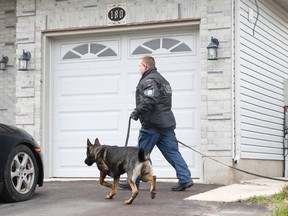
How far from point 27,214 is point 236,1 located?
16.5 feet

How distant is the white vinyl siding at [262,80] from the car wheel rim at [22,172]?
3.65 metres

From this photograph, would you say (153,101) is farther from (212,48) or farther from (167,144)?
(212,48)

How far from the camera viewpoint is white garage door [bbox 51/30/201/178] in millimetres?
9867

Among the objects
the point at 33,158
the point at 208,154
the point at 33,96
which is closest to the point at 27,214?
the point at 33,158

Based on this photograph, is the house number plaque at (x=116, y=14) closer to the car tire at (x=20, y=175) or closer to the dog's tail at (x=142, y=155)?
the car tire at (x=20, y=175)

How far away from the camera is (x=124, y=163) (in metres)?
6.85

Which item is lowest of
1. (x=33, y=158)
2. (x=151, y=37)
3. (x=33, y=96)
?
(x=33, y=158)

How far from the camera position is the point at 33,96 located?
415 inches

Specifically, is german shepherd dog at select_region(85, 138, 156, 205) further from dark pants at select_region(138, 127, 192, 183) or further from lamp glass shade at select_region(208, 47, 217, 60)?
lamp glass shade at select_region(208, 47, 217, 60)

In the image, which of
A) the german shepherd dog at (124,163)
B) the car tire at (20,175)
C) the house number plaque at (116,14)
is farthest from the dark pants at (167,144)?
the house number plaque at (116,14)

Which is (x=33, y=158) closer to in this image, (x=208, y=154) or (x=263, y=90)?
(x=208, y=154)

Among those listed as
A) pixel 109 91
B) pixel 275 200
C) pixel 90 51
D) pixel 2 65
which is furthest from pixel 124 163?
pixel 2 65

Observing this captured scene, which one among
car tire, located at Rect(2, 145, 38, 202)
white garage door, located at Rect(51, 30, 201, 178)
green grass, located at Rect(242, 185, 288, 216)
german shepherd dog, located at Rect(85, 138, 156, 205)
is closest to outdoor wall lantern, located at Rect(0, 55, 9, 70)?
white garage door, located at Rect(51, 30, 201, 178)

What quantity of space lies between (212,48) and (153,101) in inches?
87.2
